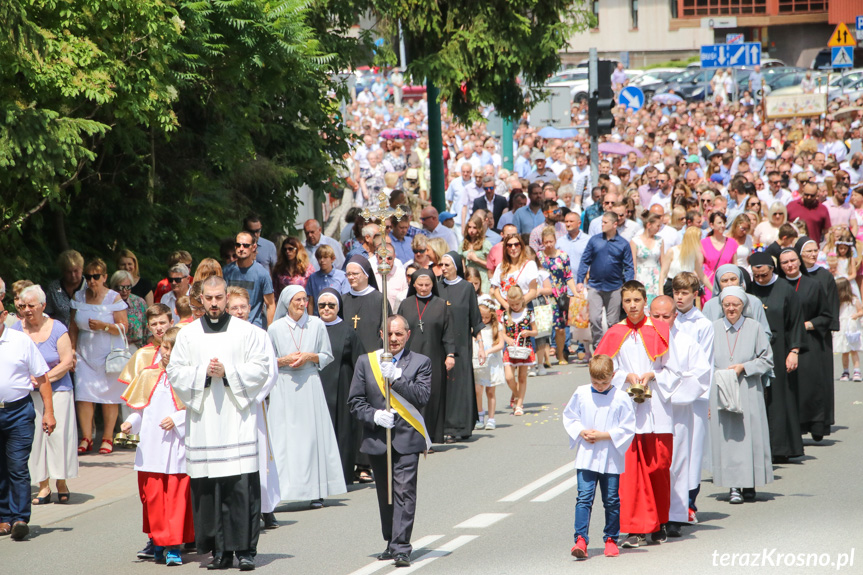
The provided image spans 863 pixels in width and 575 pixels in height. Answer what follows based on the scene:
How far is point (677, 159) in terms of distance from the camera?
2667 cm

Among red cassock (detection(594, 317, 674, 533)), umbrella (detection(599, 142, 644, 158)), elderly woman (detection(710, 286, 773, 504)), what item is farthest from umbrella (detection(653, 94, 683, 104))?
red cassock (detection(594, 317, 674, 533))

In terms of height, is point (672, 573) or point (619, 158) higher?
point (619, 158)

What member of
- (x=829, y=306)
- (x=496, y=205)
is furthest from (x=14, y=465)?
(x=496, y=205)

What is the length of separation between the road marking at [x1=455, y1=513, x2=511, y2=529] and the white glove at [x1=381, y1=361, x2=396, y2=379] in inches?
63.1

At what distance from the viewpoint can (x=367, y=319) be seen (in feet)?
40.7

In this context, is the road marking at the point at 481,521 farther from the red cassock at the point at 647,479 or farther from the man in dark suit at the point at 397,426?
the red cassock at the point at 647,479

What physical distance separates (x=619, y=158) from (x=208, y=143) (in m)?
12.7

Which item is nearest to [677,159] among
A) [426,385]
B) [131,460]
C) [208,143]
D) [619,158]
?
[619,158]

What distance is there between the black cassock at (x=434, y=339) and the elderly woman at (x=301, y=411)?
2399mm

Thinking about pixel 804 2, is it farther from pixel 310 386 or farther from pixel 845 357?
pixel 310 386

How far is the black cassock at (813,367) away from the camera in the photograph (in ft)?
40.8

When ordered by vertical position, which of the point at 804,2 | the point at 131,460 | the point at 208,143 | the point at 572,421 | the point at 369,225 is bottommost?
the point at 131,460

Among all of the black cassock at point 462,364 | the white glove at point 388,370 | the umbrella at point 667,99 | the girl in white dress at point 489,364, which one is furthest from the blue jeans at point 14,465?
the umbrella at point 667,99

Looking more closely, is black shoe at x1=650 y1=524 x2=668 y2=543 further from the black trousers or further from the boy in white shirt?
the black trousers
